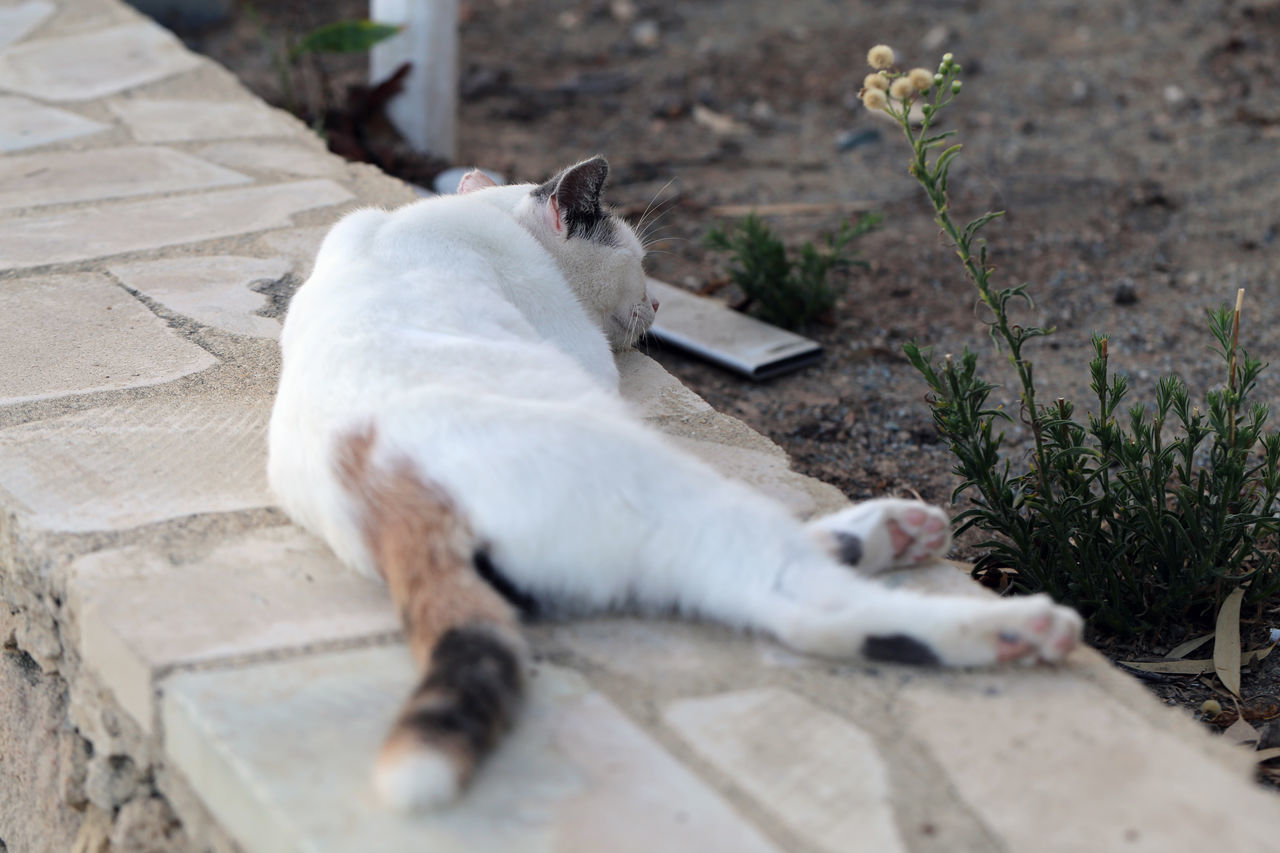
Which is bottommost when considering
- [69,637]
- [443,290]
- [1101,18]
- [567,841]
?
[69,637]

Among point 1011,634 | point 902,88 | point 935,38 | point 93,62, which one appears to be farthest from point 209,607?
point 935,38

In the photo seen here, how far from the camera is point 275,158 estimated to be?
4281 mm

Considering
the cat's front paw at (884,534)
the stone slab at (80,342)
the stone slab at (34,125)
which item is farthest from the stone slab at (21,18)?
the cat's front paw at (884,534)

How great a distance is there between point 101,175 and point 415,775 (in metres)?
3.28

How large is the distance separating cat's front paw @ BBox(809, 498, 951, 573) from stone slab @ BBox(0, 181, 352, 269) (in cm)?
237

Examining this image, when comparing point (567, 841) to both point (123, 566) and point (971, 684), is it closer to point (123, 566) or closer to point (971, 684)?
point (971, 684)

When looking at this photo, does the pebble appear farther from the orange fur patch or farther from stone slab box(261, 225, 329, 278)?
the orange fur patch

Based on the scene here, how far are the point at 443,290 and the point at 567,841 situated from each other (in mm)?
1189

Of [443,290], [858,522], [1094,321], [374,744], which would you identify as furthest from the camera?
[1094,321]

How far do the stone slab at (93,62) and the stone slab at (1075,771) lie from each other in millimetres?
4300

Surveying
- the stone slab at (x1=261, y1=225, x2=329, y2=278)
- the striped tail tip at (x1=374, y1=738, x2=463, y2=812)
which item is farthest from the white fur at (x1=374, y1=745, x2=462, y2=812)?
the stone slab at (x1=261, y1=225, x2=329, y2=278)

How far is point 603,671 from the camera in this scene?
1.83 m

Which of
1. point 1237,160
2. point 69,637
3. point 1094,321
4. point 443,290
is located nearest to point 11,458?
point 69,637

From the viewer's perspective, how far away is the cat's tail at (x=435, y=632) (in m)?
1.48
